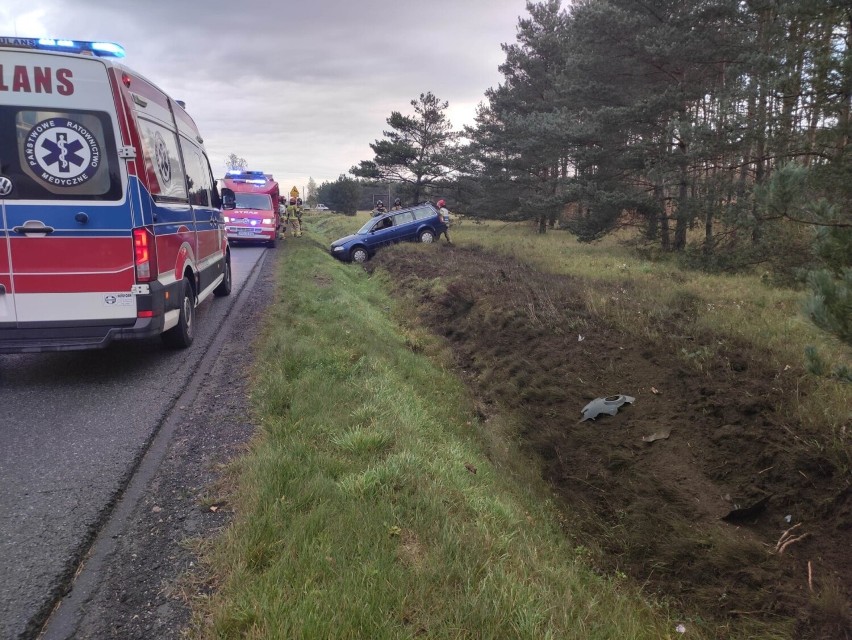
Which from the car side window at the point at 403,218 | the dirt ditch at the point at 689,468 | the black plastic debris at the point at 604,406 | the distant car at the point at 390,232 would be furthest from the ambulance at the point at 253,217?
the black plastic debris at the point at 604,406

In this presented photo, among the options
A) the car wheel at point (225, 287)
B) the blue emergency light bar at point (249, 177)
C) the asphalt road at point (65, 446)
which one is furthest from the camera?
the blue emergency light bar at point (249, 177)

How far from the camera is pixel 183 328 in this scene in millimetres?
6035

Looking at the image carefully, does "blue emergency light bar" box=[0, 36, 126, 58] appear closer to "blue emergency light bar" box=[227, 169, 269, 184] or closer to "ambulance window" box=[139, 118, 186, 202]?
"ambulance window" box=[139, 118, 186, 202]

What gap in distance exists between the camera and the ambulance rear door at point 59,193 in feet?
14.6

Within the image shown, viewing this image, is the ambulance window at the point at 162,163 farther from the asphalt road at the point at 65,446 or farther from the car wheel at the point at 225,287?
the car wheel at the point at 225,287

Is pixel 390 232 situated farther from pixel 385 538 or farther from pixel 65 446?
pixel 385 538

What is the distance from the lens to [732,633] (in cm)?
287

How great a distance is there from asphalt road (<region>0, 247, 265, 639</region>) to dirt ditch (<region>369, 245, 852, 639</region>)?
321 centimetres

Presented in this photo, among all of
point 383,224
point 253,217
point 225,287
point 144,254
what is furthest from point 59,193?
point 253,217

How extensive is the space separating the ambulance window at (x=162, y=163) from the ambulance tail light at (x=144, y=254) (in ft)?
1.60

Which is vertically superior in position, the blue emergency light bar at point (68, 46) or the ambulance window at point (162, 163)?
the blue emergency light bar at point (68, 46)

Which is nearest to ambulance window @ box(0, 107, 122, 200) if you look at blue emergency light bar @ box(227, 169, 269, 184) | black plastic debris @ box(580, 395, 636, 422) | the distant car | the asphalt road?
the asphalt road

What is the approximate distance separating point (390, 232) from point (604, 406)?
46.9 ft

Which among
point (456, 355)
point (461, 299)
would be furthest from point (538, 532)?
point (461, 299)
